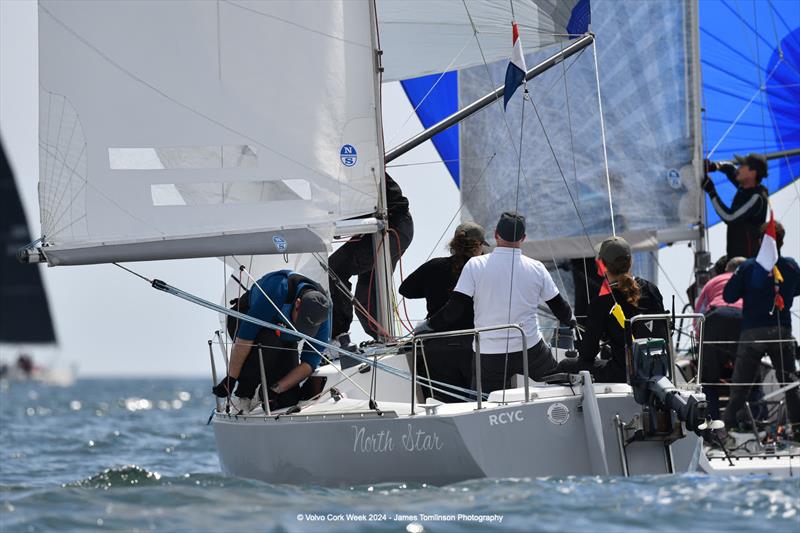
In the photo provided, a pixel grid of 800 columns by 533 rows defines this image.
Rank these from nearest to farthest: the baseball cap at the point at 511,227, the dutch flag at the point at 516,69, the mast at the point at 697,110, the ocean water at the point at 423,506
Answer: the ocean water at the point at 423,506 < the baseball cap at the point at 511,227 < the dutch flag at the point at 516,69 < the mast at the point at 697,110

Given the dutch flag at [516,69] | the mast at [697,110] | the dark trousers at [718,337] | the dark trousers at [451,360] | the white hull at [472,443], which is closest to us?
the white hull at [472,443]

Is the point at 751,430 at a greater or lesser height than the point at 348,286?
lesser

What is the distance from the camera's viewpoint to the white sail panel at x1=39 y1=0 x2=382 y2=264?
8070 mm

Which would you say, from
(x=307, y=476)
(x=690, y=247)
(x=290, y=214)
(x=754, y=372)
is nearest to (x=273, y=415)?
(x=307, y=476)

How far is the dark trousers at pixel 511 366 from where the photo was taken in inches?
295

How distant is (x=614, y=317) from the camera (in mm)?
7395

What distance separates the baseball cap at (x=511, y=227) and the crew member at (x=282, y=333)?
117 cm

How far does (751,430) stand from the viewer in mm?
9594

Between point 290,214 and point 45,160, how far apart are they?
1.49 meters

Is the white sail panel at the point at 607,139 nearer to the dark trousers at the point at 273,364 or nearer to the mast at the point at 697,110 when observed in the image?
the mast at the point at 697,110

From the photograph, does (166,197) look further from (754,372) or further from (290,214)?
(754,372)

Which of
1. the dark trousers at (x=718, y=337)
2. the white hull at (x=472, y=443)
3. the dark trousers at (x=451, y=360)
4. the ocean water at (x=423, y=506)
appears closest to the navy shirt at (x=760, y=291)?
the dark trousers at (x=718, y=337)

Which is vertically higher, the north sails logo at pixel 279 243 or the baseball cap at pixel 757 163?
the baseball cap at pixel 757 163

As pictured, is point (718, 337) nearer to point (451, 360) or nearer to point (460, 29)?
point (451, 360)
